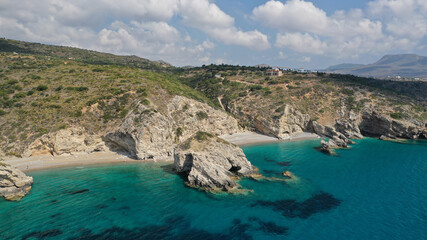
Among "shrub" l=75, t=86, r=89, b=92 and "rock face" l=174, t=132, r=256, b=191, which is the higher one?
"shrub" l=75, t=86, r=89, b=92

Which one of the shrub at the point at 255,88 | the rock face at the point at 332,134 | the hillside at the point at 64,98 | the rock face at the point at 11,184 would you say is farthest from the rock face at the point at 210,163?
the shrub at the point at 255,88

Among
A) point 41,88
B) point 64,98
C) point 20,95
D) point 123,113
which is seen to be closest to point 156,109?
point 123,113

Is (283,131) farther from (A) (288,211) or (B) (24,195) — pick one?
(B) (24,195)

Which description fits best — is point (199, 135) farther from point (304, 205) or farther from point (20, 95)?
point (20, 95)

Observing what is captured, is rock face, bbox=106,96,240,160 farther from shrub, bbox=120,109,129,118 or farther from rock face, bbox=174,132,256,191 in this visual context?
rock face, bbox=174,132,256,191

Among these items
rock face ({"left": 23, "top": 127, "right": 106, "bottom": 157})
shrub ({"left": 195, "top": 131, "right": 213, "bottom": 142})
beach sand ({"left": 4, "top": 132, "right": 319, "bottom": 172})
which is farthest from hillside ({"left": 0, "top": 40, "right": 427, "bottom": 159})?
shrub ({"left": 195, "top": 131, "right": 213, "bottom": 142})

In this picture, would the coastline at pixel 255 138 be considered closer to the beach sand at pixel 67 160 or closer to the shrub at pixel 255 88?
the beach sand at pixel 67 160
